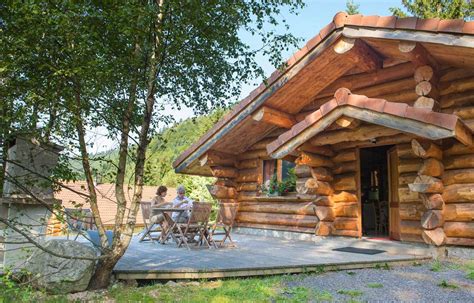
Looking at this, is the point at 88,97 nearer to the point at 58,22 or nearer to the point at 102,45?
the point at 102,45

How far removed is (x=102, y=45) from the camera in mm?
4035

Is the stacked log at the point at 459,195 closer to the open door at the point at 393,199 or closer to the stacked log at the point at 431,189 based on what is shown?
the stacked log at the point at 431,189

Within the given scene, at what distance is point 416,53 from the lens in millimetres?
6426

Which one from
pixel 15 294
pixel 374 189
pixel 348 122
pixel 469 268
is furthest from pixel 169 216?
pixel 374 189

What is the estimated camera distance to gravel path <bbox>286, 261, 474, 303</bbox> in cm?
413

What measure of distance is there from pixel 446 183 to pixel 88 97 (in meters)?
6.07

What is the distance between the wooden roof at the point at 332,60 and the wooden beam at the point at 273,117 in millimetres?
103

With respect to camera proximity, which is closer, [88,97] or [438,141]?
[88,97]

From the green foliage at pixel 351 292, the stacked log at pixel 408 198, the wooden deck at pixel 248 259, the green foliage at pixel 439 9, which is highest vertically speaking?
the green foliage at pixel 439 9

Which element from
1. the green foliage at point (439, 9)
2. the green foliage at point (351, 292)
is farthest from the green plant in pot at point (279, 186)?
the green foliage at point (439, 9)

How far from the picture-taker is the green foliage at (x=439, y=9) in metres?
16.1

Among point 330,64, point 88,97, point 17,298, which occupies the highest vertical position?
point 330,64

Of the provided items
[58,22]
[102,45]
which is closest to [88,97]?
[102,45]

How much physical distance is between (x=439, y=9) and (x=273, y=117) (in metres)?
13.1
